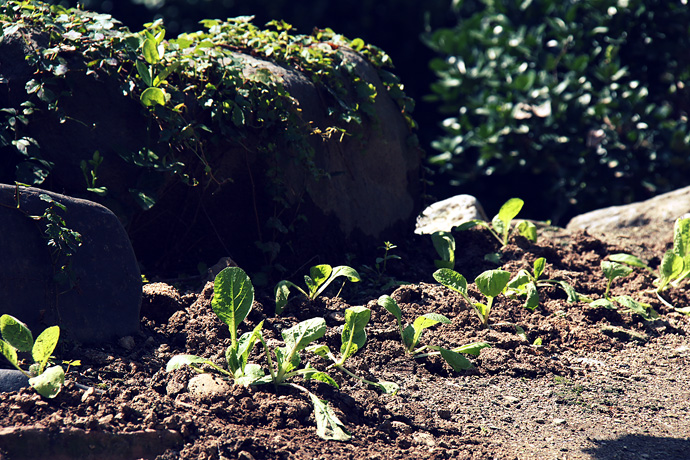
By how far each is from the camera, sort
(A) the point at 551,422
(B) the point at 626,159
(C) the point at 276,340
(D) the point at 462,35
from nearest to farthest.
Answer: (A) the point at 551,422
(C) the point at 276,340
(B) the point at 626,159
(D) the point at 462,35

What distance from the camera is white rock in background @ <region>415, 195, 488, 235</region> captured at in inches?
184

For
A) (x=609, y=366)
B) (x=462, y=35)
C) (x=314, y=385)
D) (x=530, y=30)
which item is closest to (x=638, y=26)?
(x=530, y=30)

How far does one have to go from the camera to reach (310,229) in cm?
371

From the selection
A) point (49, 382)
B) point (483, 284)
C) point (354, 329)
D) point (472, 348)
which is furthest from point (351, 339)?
point (49, 382)

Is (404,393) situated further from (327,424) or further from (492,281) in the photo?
(492,281)

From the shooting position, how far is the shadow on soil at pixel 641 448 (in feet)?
7.20

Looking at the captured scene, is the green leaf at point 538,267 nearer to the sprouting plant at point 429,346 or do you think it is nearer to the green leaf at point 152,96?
the sprouting plant at point 429,346

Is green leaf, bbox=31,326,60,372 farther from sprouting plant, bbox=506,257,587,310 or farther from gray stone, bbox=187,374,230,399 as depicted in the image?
sprouting plant, bbox=506,257,587,310

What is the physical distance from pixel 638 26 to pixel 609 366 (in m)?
4.30

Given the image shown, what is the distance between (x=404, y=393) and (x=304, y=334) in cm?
43

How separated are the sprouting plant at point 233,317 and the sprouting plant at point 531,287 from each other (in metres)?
1.40

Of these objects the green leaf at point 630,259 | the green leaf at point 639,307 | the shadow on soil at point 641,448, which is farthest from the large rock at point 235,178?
the shadow on soil at point 641,448

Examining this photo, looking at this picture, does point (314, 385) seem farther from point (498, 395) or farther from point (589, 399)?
point (589, 399)

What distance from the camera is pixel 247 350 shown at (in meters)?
2.42
